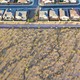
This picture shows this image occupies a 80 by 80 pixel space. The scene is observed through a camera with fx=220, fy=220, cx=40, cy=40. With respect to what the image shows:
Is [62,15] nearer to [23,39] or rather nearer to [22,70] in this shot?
[23,39]

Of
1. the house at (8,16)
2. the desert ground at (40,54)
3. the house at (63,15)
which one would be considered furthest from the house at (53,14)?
the house at (8,16)

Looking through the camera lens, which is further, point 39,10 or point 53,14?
point 39,10

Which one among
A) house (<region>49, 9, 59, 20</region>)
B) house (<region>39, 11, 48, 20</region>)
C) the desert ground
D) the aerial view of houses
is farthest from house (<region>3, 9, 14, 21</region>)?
house (<region>49, 9, 59, 20</region>)

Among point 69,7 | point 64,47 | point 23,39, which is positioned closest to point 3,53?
point 23,39

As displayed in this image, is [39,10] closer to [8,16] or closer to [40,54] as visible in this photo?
[8,16]

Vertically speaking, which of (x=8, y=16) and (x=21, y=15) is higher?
(x=21, y=15)

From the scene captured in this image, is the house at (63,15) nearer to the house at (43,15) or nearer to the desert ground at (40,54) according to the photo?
the house at (43,15)

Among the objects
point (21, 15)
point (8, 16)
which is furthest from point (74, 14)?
point (8, 16)
